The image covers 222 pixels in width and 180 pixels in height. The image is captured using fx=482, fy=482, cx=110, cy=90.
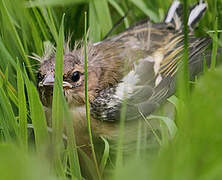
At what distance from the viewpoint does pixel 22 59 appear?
341 centimetres

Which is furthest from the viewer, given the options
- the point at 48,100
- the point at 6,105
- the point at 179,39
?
the point at 179,39

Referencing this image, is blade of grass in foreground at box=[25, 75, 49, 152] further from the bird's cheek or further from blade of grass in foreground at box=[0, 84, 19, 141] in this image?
the bird's cheek

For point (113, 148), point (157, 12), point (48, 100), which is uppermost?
point (157, 12)

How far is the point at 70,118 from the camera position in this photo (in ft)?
7.73

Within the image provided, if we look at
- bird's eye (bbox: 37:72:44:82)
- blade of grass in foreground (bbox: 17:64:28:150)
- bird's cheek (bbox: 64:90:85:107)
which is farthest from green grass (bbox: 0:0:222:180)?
bird's cheek (bbox: 64:90:85:107)

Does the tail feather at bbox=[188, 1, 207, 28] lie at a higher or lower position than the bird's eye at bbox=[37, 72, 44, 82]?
higher

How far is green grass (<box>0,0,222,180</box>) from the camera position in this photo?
125 cm

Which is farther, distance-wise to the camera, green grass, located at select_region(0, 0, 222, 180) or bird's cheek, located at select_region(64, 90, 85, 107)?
bird's cheek, located at select_region(64, 90, 85, 107)

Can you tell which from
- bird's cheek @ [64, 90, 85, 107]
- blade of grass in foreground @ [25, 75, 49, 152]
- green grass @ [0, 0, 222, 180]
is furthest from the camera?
bird's cheek @ [64, 90, 85, 107]

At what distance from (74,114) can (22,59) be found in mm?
587

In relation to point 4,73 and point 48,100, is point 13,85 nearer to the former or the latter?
point 4,73

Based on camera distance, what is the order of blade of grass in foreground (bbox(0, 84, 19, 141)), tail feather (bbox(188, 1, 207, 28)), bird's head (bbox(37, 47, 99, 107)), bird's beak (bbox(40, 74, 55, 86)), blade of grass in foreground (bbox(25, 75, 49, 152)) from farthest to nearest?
1. tail feather (bbox(188, 1, 207, 28))
2. bird's head (bbox(37, 47, 99, 107))
3. bird's beak (bbox(40, 74, 55, 86))
4. blade of grass in foreground (bbox(0, 84, 19, 141))
5. blade of grass in foreground (bbox(25, 75, 49, 152))

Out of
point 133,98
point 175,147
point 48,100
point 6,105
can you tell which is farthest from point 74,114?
point 175,147

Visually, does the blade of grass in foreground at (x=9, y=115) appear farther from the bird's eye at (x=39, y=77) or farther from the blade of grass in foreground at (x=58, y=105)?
the bird's eye at (x=39, y=77)
